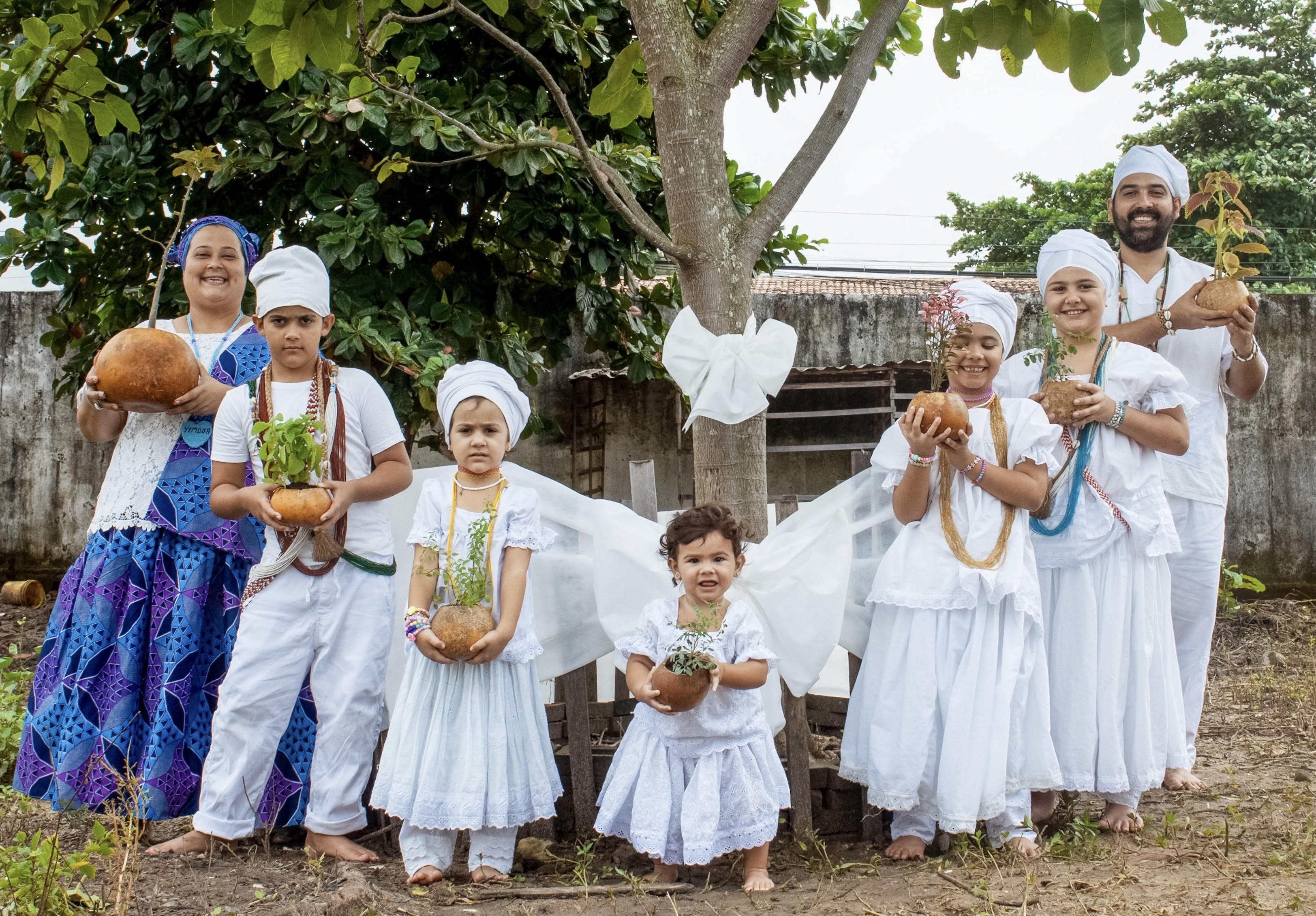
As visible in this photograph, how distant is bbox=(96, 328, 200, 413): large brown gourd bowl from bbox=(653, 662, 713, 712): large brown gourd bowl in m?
1.65

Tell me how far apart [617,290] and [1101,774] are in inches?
135

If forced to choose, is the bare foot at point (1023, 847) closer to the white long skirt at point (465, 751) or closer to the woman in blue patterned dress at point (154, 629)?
the white long skirt at point (465, 751)

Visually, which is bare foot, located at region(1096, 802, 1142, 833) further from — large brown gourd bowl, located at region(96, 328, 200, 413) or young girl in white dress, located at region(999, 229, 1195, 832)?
large brown gourd bowl, located at region(96, 328, 200, 413)

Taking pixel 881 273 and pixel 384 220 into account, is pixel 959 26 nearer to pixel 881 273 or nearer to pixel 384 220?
pixel 384 220

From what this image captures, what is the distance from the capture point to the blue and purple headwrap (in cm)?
363

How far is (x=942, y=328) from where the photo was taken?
10.7ft

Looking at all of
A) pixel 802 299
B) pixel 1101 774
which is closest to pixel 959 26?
pixel 1101 774

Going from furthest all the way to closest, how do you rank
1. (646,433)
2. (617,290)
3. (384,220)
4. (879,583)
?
(646,433), (617,290), (384,220), (879,583)

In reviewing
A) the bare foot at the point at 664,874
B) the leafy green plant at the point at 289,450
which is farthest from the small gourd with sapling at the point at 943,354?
the leafy green plant at the point at 289,450

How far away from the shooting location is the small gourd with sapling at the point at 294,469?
3.13 meters

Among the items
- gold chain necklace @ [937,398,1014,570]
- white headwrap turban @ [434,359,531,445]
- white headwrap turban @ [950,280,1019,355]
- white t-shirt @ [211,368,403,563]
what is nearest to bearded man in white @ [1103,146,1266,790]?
white headwrap turban @ [950,280,1019,355]

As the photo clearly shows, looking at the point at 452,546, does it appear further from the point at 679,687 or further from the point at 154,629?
the point at 154,629

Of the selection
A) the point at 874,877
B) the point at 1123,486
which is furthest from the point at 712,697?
the point at 1123,486

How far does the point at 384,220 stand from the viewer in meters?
4.94
